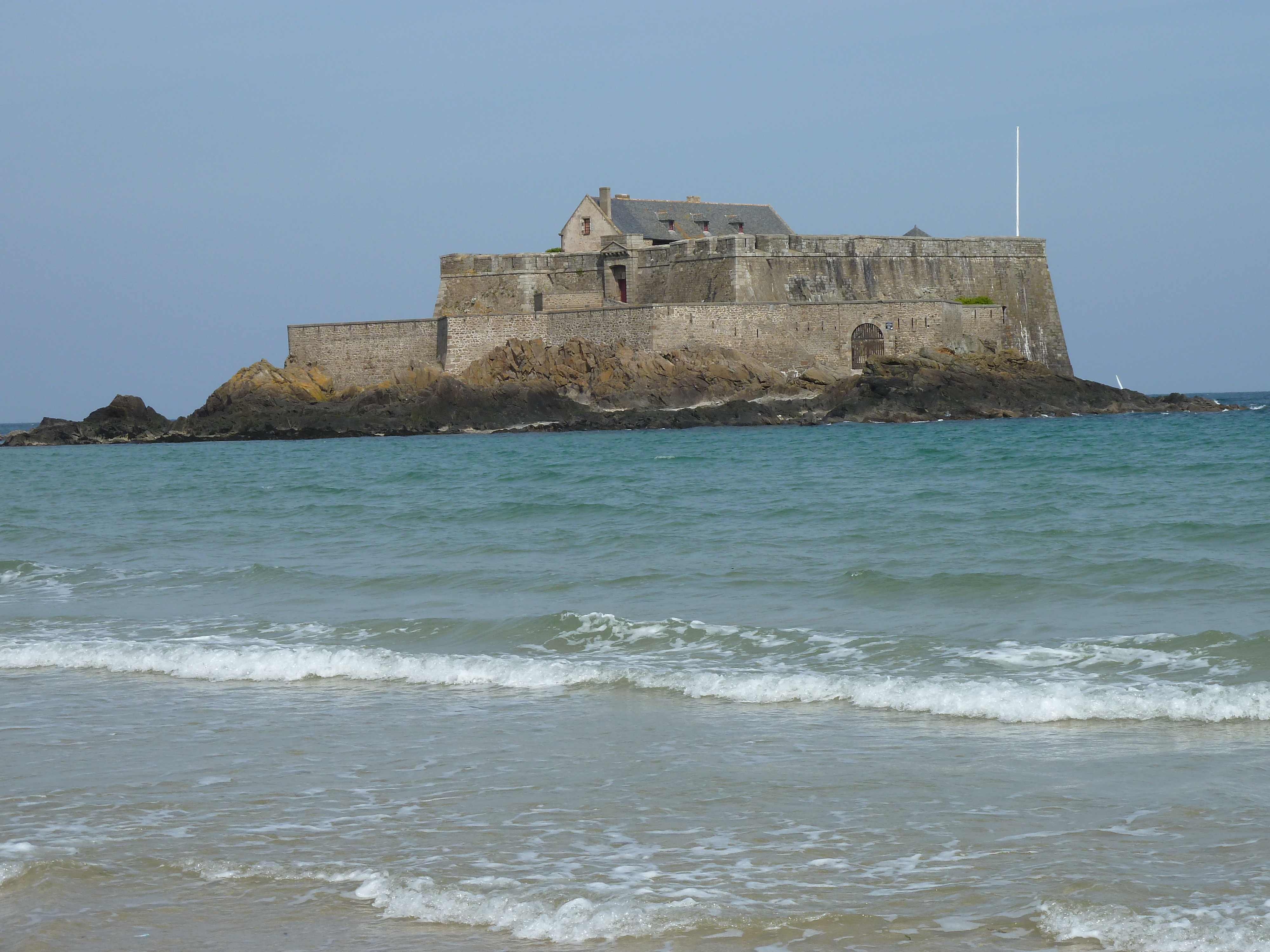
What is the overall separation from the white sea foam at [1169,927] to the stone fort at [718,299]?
1144 inches

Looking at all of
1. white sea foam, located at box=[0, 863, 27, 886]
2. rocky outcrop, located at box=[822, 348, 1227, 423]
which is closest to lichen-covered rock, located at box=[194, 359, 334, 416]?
rocky outcrop, located at box=[822, 348, 1227, 423]

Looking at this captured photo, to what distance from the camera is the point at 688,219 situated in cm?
3747

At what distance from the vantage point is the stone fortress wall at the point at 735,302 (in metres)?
32.6

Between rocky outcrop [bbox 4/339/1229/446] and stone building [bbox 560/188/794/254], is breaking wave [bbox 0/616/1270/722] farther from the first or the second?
stone building [bbox 560/188/794/254]

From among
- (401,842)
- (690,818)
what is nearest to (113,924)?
(401,842)

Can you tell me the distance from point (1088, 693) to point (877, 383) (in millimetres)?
27177

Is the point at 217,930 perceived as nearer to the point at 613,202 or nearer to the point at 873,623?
the point at 873,623

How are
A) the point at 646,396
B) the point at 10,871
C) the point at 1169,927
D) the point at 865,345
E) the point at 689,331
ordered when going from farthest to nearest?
→ the point at 865,345 → the point at 689,331 → the point at 646,396 → the point at 10,871 → the point at 1169,927

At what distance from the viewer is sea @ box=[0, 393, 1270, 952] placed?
3.11 m

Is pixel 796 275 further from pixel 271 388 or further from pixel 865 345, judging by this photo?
pixel 271 388

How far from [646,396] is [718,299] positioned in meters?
3.40

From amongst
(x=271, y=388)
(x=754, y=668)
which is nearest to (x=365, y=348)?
(x=271, y=388)

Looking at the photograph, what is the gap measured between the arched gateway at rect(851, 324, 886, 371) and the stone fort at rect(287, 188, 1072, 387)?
0.04m

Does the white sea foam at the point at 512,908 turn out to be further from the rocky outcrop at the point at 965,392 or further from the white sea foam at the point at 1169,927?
the rocky outcrop at the point at 965,392
